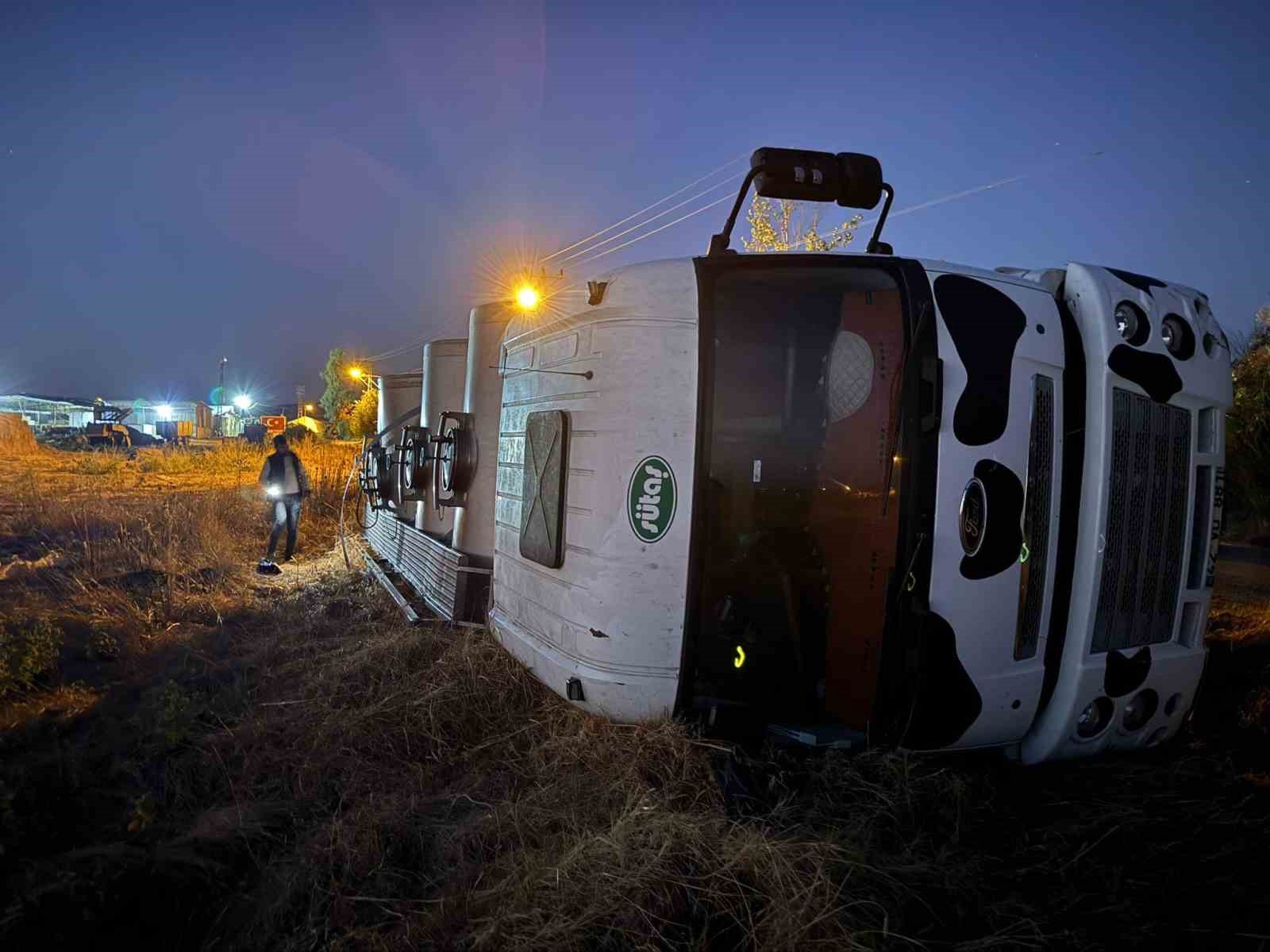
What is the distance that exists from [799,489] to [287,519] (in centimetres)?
850

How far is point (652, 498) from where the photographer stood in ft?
9.50

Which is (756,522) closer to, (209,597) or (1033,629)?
(1033,629)

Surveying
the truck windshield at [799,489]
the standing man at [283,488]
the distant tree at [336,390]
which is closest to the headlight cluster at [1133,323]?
the truck windshield at [799,489]

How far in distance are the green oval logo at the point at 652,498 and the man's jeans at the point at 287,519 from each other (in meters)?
8.00

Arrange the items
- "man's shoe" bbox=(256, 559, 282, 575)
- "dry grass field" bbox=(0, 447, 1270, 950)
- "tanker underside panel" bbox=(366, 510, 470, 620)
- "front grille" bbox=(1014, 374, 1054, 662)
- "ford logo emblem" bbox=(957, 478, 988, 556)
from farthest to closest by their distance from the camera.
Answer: "man's shoe" bbox=(256, 559, 282, 575)
"tanker underside panel" bbox=(366, 510, 470, 620)
"front grille" bbox=(1014, 374, 1054, 662)
"ford logo emblem" bbox=(957, 478, 988, 556)
"dry grass field" bbox=(0, 447, 1270, 950)

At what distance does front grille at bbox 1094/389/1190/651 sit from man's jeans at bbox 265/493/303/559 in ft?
30.8

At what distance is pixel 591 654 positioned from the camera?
3029mm

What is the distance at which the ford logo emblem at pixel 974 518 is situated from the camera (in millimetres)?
2803

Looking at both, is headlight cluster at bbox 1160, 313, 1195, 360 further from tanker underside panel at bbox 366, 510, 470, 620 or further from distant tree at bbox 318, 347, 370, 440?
distant tree at bbox 318, 347, 370, 440

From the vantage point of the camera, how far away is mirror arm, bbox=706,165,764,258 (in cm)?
321

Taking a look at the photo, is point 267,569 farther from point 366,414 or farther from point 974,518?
point 366,414

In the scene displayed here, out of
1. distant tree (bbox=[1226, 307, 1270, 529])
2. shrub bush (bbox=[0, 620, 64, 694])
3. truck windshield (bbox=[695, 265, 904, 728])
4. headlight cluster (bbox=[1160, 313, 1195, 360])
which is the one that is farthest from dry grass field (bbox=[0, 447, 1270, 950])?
distant tree (bbox=[1226, 307, 1270, 529])

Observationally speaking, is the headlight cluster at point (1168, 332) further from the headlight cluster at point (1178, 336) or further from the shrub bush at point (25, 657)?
the shrub bush at point (25, 657)

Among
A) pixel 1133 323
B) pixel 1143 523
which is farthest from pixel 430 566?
pixel 1133 323
